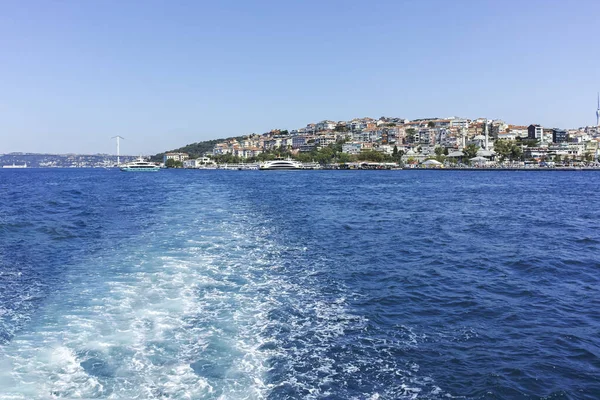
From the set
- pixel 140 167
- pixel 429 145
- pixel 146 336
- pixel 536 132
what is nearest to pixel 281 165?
pixel 140 167

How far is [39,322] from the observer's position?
597 centimetres

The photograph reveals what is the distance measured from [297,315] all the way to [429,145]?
11824 centimetres

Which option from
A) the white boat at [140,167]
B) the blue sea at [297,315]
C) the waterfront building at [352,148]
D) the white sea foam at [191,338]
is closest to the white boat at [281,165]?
the waterfront building at [352,148]

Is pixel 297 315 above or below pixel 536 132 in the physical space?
below

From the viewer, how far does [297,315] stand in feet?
21.4

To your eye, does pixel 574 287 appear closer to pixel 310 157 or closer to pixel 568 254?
pixel 568 254

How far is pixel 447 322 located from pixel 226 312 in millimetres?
3195

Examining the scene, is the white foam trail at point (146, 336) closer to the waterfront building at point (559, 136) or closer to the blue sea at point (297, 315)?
the blue sea at point (297, 315)

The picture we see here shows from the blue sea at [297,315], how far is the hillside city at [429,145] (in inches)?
3337

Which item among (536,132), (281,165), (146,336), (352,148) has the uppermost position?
(536,132)

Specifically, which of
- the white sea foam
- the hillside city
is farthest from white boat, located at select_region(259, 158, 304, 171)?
the white sea foam

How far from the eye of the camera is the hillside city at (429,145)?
93500 millimetres

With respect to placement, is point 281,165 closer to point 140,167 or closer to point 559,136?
point 140,167

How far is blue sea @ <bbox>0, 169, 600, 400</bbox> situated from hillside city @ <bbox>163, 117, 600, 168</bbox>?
84.8 metres
